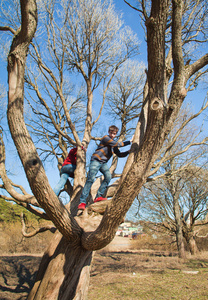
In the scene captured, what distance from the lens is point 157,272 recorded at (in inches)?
272

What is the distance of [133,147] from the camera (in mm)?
2414

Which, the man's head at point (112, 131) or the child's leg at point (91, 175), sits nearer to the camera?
the child's leg at point (91, 175)

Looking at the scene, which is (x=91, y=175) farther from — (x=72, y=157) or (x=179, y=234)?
(x=179, y=234)

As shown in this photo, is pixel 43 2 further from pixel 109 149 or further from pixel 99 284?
pixel 99 284

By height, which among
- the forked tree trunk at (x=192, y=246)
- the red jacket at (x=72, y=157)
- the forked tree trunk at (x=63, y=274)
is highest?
the red jacket at (x=72, y=157)

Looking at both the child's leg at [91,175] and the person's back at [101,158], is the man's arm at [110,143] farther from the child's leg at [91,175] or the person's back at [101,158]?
the child's leg at [91,175]

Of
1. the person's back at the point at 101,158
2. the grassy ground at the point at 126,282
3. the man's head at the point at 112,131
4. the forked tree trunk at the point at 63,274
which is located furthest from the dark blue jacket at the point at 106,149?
the grassy ground at the point at 126,282

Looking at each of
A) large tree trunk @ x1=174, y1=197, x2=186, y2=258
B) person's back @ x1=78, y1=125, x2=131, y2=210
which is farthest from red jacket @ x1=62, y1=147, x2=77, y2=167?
large tree trunk @ x1=174, y1=197, x2=186, y2=258

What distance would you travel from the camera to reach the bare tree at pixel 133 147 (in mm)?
1563

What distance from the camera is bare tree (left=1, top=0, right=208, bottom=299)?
1563 mm

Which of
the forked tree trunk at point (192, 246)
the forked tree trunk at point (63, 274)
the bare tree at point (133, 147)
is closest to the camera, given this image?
the bare tree at point (133, 147)

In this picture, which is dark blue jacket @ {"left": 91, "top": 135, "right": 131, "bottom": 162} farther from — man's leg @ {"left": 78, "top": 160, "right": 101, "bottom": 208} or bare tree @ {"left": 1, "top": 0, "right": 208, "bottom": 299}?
bare tree @ {"left": 1, "top": 0, "right": 208, "bottom": 299}

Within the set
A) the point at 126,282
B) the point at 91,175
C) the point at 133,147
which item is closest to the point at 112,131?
the point at 91,175

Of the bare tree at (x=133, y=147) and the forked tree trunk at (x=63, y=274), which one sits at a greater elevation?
the bare tree at (x=133, y=147)
